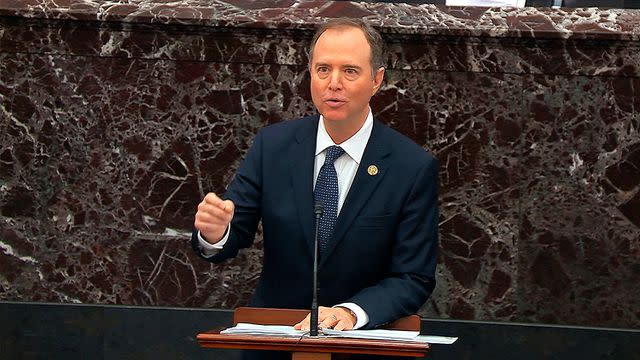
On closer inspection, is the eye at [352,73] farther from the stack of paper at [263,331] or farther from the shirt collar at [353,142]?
the stack of paper at [263,331]

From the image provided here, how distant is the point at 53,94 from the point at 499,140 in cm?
155

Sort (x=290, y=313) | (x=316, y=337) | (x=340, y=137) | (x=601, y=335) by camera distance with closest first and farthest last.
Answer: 1. (x=316, y=337)
2. (x=290, y=313)
3. (x=340, y=137)
4. (x=601, y=335)

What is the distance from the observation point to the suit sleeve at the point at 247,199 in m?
3.15

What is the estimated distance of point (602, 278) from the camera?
4.32 metres

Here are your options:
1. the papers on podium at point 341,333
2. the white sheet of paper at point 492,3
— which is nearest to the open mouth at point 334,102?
the papers on podium at point 341,333

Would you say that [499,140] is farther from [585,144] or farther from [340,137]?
[340,137]

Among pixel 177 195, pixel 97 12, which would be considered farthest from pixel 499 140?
pixel 97 12

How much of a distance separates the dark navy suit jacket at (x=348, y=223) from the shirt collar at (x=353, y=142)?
0.02 meters

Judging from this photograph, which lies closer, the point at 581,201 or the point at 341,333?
the point at 341,333

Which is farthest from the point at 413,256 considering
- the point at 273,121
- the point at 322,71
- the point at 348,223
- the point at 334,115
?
the point at 273,121

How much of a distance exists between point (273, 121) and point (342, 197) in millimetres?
1200

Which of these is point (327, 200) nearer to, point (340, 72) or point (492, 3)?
point (340, 72)

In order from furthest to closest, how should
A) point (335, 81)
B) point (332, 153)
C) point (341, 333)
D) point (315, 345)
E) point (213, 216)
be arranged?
point (332, 153)
point (335, 81)
point (213, 216)
point (341, 333)
point (315, 345)

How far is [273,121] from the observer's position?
4359 mm
